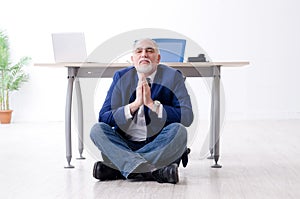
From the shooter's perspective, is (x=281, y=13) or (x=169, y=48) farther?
(x=281, y=13)

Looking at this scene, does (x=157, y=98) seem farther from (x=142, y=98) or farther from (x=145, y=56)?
(x=145, y=56)

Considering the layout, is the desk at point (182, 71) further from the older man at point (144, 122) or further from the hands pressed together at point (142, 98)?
the hands pressed together at point (142, 98)

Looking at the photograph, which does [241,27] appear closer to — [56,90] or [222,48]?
[222,48]

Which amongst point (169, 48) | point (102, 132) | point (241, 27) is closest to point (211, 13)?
point (241, 27)

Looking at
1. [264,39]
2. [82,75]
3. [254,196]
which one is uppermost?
[264,39]

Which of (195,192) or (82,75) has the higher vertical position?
(82,75)

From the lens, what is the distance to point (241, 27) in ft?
21.0

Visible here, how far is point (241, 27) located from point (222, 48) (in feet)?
1.11

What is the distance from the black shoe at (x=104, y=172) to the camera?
2.84 meters

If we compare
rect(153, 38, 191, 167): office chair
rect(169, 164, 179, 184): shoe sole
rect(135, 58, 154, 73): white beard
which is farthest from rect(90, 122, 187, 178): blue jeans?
rect(153, 38, 191, 167): office chair

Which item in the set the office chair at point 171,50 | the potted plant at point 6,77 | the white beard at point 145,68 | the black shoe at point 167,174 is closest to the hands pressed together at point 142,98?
the white beard at point 145,68

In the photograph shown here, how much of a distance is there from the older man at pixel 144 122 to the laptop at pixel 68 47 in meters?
0.51

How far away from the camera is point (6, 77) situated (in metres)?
6.23

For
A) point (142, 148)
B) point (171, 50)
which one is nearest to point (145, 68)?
point (142, 148)
